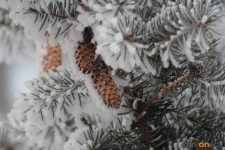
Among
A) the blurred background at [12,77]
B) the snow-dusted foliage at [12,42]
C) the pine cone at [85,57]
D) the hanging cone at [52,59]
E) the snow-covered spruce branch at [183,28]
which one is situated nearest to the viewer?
the snow-covered spruce branch at [183,28]

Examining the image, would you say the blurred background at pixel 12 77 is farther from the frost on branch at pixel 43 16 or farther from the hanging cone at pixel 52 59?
the frost on branch at pixel 43 16

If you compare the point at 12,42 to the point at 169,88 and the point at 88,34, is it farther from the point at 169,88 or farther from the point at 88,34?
the point at 169,88

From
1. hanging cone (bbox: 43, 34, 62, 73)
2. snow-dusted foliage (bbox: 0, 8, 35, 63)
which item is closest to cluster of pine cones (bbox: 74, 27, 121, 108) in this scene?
hanging cone (bbox: 43, 34, 62, 73)

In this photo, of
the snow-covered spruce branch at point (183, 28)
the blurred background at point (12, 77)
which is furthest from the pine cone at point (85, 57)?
the blurred background at point (12, 77)

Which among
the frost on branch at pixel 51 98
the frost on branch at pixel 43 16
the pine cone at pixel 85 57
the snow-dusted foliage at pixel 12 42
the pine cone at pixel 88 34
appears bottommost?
the frost on branch at pixel 51 98

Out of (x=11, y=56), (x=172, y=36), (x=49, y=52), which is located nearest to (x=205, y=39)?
(x=172, y=36)

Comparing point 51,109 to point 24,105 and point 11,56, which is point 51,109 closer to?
point 24,105

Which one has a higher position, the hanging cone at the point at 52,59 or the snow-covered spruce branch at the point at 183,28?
the hanging cone at the point at 52,59

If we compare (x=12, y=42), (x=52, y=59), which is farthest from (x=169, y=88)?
(x=12, y=42)
